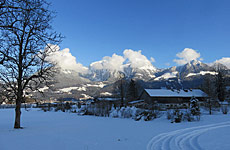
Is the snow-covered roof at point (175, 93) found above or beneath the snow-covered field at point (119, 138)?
above

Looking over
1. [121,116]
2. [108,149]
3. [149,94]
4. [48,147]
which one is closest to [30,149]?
[48,147]

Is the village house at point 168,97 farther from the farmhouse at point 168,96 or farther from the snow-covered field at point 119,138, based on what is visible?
the snow-covered field at point 119,138

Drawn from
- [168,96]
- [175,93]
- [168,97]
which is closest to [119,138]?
[168,96]

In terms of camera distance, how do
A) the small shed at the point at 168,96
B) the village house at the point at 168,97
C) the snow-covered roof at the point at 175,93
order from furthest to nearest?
the snow-covered roof at the point at 175,93 → the small shed at the point at 168,96 → the village house at the point at 168,97

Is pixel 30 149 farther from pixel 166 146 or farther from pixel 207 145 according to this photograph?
pixel 207 145

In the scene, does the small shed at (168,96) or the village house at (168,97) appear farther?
the small shed at (168,96)

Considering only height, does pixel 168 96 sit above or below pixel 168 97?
above

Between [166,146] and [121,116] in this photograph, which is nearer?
[166,146]

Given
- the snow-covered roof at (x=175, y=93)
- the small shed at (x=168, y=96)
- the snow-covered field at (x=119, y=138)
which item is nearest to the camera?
the snow-covered field at (x=119, y=138)

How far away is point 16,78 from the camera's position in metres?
13.8

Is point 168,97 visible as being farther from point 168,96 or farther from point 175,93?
point 175,93

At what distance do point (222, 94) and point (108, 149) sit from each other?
5187cm

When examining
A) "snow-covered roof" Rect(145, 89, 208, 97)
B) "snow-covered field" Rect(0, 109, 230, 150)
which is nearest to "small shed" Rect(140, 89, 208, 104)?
"snow-covered roof" Rect(145, 89, 208, 97)

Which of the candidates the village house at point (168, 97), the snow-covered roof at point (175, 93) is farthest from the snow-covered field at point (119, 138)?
the snow-covered roof at point (175, 93)
